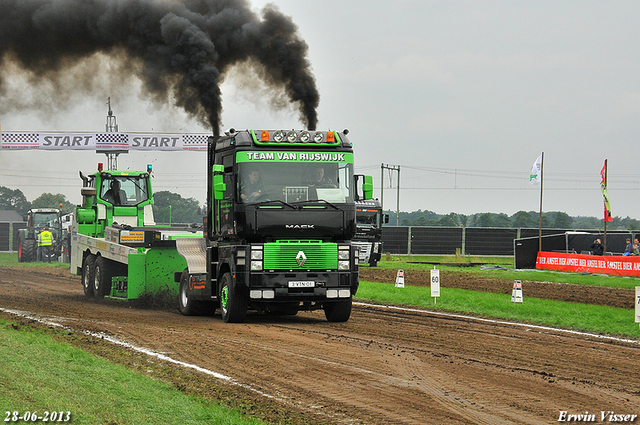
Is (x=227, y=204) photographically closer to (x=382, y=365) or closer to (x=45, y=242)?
(x=382, y=365)

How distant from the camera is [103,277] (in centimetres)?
1958

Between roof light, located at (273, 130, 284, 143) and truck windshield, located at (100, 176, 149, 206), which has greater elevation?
roof light, located at (273, 130, 284, 143)

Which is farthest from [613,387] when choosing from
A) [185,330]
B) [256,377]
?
[185,330]

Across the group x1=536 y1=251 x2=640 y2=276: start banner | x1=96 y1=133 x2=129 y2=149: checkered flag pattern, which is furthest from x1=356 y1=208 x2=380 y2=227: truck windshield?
x1=96 y1=133 x2=129 y2=149: checkered flag pattern

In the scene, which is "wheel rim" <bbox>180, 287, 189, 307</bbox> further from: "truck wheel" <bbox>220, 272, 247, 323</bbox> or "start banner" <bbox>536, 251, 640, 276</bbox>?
"start banner" <bbox>536, 251, 640, 276</bbox>

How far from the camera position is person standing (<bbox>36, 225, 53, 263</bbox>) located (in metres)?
41.3

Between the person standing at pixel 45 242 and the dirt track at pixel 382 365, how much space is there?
25.9 m

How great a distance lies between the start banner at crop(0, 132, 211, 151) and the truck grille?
2855cm

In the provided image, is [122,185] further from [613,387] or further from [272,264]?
[613,387]

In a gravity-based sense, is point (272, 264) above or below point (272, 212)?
below

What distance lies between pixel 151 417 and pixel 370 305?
1360 cm

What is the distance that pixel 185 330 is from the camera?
44.3 ft

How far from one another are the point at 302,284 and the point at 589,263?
22714mm

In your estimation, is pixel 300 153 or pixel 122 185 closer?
pixel 300 153
